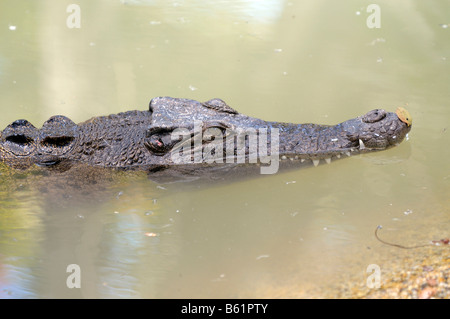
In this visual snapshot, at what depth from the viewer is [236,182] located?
5.62 m

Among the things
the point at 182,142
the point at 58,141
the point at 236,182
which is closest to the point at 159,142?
the point at 182,142

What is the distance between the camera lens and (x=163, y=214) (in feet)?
17.0

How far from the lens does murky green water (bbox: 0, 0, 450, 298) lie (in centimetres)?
A: 434

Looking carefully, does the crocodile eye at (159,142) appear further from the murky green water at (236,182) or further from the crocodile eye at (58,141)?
the crocodile eye at (58,141)

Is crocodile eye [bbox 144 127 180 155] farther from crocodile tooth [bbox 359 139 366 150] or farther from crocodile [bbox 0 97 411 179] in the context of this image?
crocodile tooth [bbox 359 139 366 150]

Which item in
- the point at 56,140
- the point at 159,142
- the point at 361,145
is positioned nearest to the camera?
the point at 159,142

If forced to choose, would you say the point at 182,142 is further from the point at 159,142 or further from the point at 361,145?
the point at 361,145

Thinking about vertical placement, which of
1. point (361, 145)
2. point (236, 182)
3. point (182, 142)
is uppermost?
point (182, 142)

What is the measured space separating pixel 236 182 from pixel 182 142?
77 centimetres

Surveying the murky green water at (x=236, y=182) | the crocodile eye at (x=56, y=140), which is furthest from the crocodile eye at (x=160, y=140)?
the crocodile eye at (x=56, y=140)

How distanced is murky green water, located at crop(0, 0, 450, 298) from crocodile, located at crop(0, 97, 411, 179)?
0.65 feet

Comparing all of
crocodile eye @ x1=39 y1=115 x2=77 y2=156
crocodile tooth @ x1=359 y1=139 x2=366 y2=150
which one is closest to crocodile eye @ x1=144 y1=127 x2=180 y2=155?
crocodile eye @ x1=39 y1=115 x2=77 y2=156
